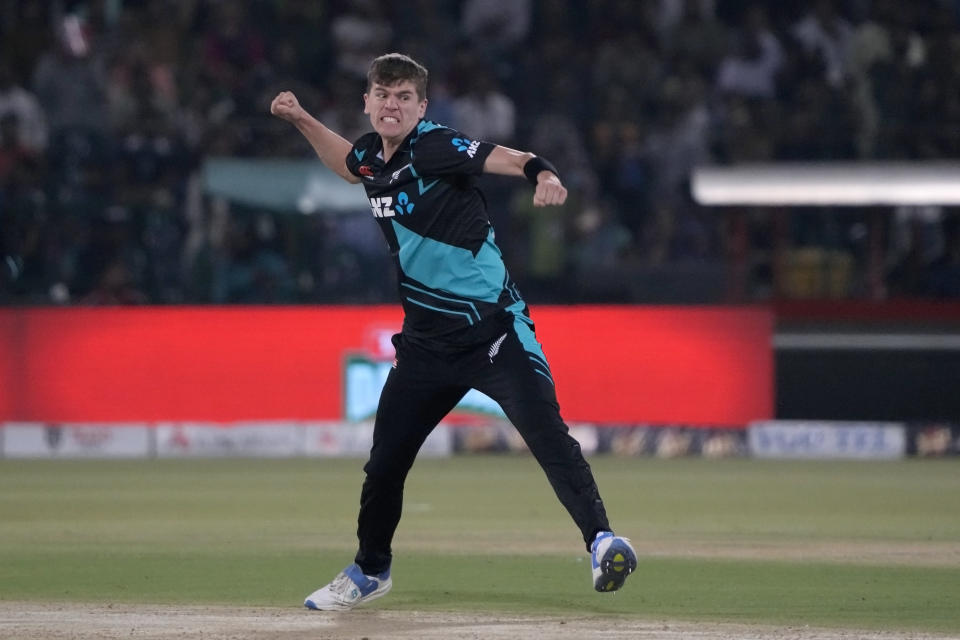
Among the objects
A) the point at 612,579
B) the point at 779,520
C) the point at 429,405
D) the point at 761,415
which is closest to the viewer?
the point at 612,579

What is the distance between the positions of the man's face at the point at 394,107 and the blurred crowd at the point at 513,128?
838cm

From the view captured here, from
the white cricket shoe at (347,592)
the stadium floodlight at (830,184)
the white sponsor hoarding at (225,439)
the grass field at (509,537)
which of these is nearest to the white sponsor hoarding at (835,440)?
the grass field at (509,537)

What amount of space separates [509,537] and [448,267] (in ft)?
10.4

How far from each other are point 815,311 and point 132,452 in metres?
5.77

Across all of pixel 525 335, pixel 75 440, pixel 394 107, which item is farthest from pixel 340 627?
pixel 75 440

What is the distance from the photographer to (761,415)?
14070 mm

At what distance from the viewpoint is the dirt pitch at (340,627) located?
5.64 meters

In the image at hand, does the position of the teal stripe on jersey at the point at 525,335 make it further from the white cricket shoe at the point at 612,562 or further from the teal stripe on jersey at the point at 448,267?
the white cricket shoe at the point at 612,562

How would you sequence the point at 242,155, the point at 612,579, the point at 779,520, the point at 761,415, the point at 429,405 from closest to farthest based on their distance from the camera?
the point at 612,579, the point at 429,405, the point at 779,520, the point at 761,415, the point at 242,155

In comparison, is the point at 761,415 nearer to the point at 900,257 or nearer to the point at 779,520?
the point at 900,257

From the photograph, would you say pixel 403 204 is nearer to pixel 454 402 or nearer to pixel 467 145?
pixel 467 145

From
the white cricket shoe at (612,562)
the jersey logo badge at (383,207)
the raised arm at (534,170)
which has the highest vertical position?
the raised arm at (534,170)

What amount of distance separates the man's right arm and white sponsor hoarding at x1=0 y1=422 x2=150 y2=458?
819 cm

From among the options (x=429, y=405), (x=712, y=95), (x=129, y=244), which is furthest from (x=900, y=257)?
(x=429, y=405)
